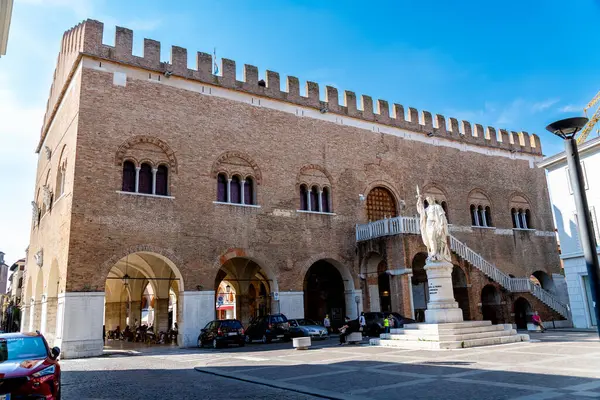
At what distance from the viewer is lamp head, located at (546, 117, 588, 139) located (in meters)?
5.84

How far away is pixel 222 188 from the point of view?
21.1 metres

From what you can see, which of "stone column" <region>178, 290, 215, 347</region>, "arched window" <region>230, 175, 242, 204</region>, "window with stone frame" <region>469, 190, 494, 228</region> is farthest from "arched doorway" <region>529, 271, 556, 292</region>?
"stone column" <region>178, 290, 215, 347</region>

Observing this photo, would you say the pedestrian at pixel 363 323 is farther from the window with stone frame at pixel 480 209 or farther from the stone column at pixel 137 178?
the window with stone frame at pixel 480 209

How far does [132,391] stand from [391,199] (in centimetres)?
1945

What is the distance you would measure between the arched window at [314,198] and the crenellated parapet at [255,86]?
166 inches

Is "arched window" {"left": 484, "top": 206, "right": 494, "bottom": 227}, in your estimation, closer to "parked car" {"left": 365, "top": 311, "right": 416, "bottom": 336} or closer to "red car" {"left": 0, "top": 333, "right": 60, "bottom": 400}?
"parked car" {"left": 365, "top": 311, "right": 416, "bottom": 336}

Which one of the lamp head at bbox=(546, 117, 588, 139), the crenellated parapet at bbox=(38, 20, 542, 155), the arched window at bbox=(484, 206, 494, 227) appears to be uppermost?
the crenellated parapet at bbox=(38, 20, 542, 155)

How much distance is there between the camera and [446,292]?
14961mm

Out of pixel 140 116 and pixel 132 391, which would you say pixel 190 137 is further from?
pixel 132 391

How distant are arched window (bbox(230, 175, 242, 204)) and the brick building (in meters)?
0.05

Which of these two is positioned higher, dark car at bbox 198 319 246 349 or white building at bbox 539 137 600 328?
white building at bbox 539 137 600 328

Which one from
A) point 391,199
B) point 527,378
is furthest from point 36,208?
point 527,378

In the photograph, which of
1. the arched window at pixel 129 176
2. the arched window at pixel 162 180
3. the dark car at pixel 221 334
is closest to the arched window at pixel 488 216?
the dark car at pixel 221 334

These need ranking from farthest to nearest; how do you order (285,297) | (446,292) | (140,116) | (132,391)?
(285,297) → (140,116) → (446,292) → (132,391)
